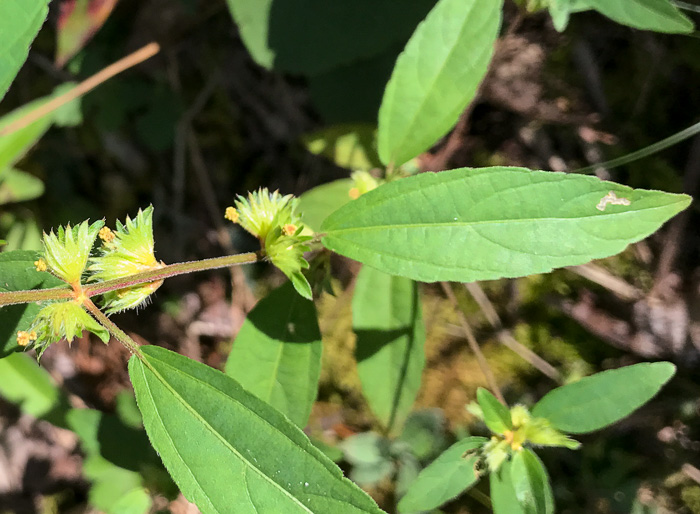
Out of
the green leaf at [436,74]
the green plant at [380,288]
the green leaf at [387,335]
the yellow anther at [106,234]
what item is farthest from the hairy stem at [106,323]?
the green leaf at [436,74]

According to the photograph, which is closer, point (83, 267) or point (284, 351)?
point (83, 267)

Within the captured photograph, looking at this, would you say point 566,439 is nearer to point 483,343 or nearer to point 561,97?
point 483,343

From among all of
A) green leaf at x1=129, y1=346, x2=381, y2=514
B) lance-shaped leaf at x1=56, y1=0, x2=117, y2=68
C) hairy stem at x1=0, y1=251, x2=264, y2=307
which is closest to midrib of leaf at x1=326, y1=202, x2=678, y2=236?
hairy stem at x1=0, y1=251, x2=264, y2=307

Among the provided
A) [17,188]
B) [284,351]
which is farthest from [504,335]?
[17,188]

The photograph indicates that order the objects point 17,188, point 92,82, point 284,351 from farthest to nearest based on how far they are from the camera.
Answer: point 17,188 → point 92,82 → point 284,351

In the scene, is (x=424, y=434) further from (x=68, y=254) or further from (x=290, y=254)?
(x=68, y=254)

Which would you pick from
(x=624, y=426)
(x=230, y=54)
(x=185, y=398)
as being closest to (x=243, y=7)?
(x=230, y=54)

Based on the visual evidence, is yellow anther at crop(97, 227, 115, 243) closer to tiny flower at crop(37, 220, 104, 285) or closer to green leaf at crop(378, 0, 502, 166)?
tiny flower at crop(37, 220, 104, 285)
